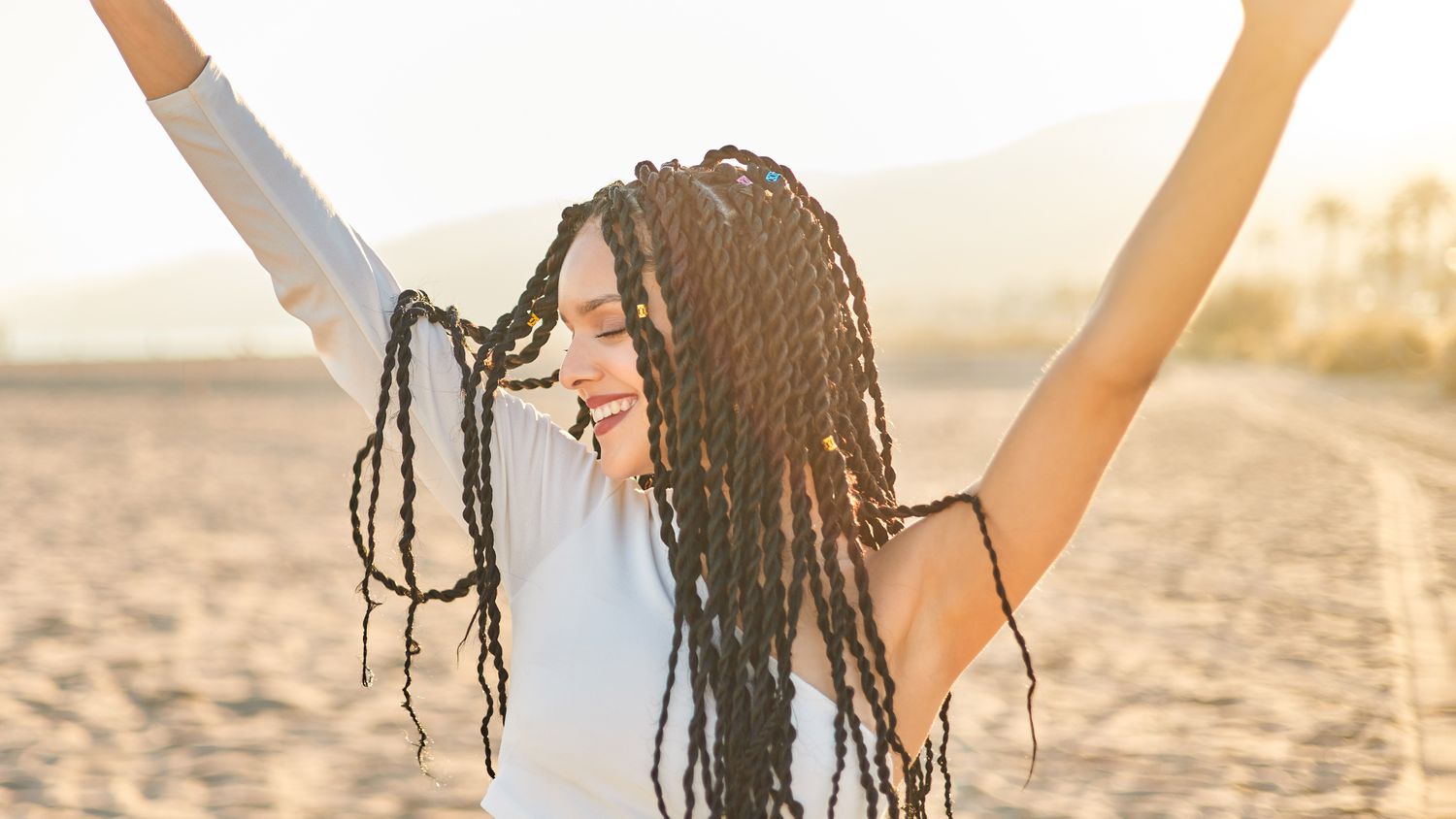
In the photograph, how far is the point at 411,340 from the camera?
69.4 inches

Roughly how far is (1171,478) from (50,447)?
11.7 m

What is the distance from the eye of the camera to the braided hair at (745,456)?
5.05 feet

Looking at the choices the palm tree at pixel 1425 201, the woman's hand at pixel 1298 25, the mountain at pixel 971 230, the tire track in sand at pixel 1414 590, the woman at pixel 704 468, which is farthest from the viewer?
the mountain at pixel 971 230

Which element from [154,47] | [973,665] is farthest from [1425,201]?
[154,47]

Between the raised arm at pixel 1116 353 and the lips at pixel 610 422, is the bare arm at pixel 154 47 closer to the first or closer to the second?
the lips at pixel 610 422

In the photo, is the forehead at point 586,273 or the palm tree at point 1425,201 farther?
the palm tree at point 1425,201

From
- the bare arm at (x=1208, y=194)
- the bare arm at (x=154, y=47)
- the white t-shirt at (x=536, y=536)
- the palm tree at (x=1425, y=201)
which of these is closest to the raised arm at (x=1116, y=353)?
the bare arm at (x=1208, y=194)

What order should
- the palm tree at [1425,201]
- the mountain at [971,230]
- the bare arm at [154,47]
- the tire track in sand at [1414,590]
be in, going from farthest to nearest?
the mountain at [971,230], the palm tree at [1425,201], the tire track in sand at [1414,590], the bare arm at [154,47]

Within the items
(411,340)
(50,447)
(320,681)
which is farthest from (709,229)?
(50,447)

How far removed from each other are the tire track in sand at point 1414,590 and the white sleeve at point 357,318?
3226 mm

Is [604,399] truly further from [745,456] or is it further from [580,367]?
[745,456]

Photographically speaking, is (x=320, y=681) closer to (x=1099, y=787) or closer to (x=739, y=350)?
(x=1099, y=787)

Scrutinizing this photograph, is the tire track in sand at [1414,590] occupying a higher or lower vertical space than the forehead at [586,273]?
lower

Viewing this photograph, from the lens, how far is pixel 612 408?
1760 millimetres
